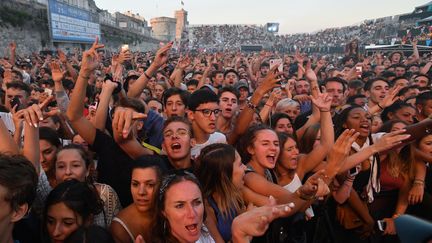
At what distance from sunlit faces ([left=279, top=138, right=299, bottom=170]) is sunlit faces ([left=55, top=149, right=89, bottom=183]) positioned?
168 centimetres

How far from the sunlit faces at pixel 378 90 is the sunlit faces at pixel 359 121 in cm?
235

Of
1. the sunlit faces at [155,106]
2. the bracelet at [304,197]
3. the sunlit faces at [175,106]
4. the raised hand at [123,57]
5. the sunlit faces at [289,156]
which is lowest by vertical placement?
the bracelet at [304,197]

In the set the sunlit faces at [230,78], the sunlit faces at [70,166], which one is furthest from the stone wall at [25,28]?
the sunlit faces at [70,166]

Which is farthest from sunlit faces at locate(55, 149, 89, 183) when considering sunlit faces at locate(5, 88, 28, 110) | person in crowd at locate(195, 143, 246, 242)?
sunlit faces at locate(5, 88, 28, 110)

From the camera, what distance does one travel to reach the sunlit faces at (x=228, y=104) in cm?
496

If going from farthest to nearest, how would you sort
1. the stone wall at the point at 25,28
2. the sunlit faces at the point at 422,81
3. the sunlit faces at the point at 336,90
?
the stone wall at the point at 25,28, the sunlit faces at the point at 422,81, the sunlit faces at the point at 336,90

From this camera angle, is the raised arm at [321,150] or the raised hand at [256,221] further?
the raised arm at [321,150]

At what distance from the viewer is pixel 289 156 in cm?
344

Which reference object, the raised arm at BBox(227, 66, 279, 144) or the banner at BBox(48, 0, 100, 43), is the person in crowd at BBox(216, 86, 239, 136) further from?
the banner at BBox(48, 0, 100, 43)

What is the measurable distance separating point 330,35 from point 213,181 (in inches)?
2104

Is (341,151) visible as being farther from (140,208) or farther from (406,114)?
(406,114)

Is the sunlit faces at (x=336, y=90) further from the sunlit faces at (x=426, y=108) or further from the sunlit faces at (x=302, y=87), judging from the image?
the sunlit faces at (x=426, y=108)

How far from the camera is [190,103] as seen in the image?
4.11 metres

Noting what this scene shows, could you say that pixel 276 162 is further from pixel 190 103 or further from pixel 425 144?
pixel 425 144
